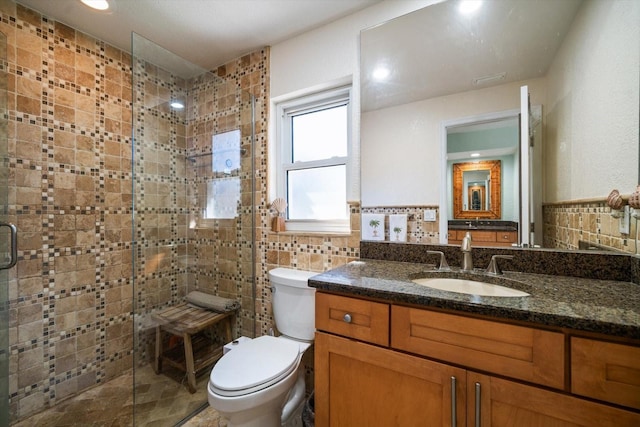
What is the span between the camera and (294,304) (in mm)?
1554

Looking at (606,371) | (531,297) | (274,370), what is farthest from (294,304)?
(606,371)

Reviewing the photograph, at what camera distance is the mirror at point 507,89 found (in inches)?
39.6

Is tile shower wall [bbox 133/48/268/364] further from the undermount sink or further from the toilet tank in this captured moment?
the undermount sink

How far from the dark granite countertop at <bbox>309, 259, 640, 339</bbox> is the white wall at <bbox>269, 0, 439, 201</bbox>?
2.15 ft

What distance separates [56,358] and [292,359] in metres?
1.58

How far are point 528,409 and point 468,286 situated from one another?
20.1 inches

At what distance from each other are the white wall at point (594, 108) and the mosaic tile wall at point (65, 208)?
106 inches

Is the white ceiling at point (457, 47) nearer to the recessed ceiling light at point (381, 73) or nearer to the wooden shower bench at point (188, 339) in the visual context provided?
the recessed ceiling light at point (381, 73)

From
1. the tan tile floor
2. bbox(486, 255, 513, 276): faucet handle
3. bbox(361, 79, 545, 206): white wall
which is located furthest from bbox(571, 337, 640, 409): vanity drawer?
the tan tile floor

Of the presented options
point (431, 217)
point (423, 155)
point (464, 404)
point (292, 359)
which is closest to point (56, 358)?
point (292, 359)

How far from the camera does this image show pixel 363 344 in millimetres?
946

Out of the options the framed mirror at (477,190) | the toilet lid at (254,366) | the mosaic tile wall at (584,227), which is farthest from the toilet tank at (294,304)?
the mosaic tile wall at (584,227)

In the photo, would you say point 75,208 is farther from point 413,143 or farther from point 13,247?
point 413,143

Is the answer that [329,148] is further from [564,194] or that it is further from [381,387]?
[381,387]
